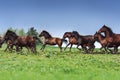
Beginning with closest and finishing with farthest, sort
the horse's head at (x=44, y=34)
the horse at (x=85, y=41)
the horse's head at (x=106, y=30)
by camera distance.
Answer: the horse's head at (x=106, y=30) < the horse at (x=85, y=41) < the horse's head at (x=44, y=34)

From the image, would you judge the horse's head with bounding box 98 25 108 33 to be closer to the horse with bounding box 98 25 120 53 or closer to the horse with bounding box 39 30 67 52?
the horse with bounding box 98 25 120 53

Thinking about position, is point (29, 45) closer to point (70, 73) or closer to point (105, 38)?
point (105, 38)

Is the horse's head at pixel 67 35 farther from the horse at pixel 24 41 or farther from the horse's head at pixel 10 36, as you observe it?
the horse at pixel 24 41

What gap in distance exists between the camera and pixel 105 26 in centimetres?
4422

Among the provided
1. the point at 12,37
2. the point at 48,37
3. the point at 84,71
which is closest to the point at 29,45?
the point at 12,37

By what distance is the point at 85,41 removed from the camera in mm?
46344

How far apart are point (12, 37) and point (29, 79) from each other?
25054 millimetres

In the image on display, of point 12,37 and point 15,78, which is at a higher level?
point 12,37

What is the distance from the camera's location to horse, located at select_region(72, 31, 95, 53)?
150 ft

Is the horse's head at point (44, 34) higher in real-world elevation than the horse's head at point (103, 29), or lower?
Result: lower

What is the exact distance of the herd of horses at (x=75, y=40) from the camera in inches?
1603

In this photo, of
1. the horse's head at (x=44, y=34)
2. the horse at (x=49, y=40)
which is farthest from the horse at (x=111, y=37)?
the horse's head at (x=44, y=34)

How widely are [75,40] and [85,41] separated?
51.8 inches

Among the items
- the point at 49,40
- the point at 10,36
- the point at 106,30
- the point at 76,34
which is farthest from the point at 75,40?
the point at 10,36
